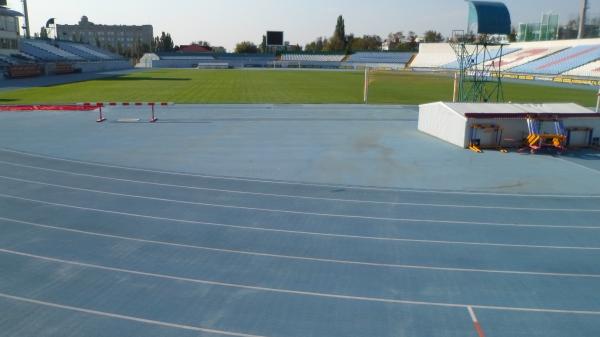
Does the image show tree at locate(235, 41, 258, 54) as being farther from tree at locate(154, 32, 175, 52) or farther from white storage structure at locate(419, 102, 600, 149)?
white storage structure at locate(419, 102, 600, 149)

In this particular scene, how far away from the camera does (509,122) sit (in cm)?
1709

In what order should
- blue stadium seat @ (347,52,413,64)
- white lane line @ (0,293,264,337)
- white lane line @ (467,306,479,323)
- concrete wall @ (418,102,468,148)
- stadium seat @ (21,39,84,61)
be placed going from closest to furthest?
white lane line @ (0,293,264,337) < white lane line @ (467,306,479,323) < concrete wall @ (418,102,468,148) < stadium seat @ (21,39,84,61) < blue stadium seat @ (347,52,413,64)

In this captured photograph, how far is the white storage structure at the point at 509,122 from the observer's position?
55.6ft

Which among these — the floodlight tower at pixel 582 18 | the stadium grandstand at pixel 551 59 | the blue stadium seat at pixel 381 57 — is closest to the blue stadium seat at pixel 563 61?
the stadium grandstand at pixel 551 59

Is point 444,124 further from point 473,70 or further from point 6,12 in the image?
point 6,12

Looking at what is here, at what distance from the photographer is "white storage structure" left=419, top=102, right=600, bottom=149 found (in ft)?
55.6

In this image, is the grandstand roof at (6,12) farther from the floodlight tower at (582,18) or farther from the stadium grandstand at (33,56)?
the floodlight tower at (582,18)

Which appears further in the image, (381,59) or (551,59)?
(381,59)

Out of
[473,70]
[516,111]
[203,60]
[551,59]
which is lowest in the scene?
[516,111]

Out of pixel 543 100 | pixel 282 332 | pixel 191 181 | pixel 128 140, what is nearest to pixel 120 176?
pixel 191 181

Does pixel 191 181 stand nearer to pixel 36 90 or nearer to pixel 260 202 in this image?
pixel 260 202

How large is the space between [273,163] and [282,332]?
9078 mm

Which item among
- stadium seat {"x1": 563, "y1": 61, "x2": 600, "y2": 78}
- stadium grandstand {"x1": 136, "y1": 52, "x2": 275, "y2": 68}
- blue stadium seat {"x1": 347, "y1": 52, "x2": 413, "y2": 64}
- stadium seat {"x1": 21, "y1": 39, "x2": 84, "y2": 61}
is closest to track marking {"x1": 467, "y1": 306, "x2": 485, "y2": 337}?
stadium seat {"x1": 563, "y1": 61, "x2": 600, "y2": 78}

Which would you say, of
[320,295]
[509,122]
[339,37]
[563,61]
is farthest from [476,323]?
[339,37]
